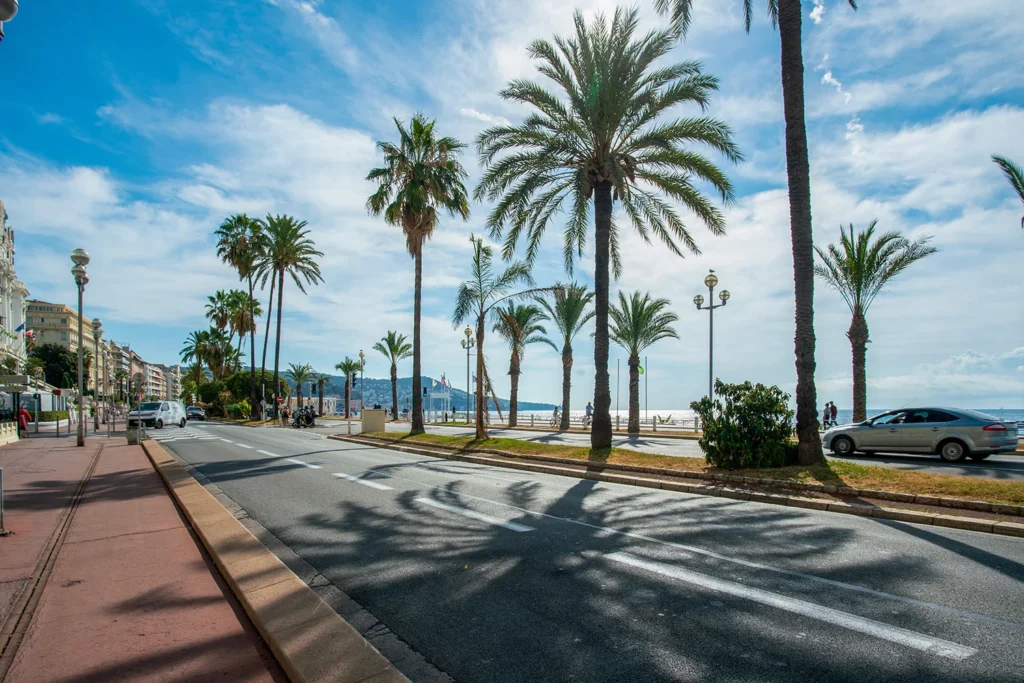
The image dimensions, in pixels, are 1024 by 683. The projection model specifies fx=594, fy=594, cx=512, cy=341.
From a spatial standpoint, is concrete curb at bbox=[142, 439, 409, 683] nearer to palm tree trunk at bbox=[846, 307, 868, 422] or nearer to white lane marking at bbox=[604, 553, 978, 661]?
white lane marking at bbox=[604, 553, 978, 661]

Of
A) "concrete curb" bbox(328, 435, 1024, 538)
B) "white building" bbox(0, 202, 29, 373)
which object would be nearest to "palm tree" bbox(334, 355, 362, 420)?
"white building" bbox(0, 202, 29, 373)

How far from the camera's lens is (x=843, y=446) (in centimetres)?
1802

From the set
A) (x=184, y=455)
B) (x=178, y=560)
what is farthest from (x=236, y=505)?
(x=184, y=455)

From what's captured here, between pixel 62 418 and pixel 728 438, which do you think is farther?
pixel 62 418

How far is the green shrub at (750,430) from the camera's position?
12.3 m

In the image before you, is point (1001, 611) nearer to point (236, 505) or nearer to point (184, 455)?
point (236, 505)

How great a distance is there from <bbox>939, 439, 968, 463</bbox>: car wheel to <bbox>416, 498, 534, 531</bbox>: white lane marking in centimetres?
1377

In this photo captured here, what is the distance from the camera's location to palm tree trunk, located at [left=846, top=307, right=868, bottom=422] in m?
26.5

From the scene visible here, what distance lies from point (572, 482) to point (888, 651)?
8.51 metres

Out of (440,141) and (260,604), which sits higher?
(440,141)

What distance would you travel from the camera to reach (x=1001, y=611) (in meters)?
4.41

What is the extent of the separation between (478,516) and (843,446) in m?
14.5

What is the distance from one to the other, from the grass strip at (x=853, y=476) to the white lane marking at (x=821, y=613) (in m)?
5.48

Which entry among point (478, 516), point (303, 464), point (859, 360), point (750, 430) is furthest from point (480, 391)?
point (859, 360)
